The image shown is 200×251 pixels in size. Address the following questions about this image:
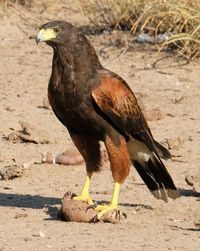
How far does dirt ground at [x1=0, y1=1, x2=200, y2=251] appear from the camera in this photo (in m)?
7.44

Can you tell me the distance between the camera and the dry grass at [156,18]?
44.5 feet

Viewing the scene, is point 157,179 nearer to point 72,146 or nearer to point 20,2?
point 72,146

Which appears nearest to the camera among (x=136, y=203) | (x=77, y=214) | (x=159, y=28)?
(x=77, y=214)

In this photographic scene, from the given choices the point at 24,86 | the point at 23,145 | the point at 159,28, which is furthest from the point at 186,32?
the point at 23,145

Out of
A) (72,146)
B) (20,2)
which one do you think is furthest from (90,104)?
(20,2)

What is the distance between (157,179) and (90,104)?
1.00m

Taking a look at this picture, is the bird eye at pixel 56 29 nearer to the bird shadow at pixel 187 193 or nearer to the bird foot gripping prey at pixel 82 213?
the bird foot gripping prey at pixel 82 213

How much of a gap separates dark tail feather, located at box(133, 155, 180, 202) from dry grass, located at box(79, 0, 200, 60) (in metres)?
4.76

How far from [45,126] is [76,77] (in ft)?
12.0

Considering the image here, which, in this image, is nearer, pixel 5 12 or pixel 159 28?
pixel 159 28

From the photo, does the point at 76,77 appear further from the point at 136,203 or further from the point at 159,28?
the point at 159,28

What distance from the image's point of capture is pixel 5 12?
15688mm

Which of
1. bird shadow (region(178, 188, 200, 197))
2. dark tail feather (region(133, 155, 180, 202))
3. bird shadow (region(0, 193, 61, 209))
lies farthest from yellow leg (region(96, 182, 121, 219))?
bird shadow (region(178, 188, 200, 197))

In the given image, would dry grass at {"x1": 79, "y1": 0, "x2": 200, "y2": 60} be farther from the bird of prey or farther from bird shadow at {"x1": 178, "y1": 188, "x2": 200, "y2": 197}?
the bird of prey
